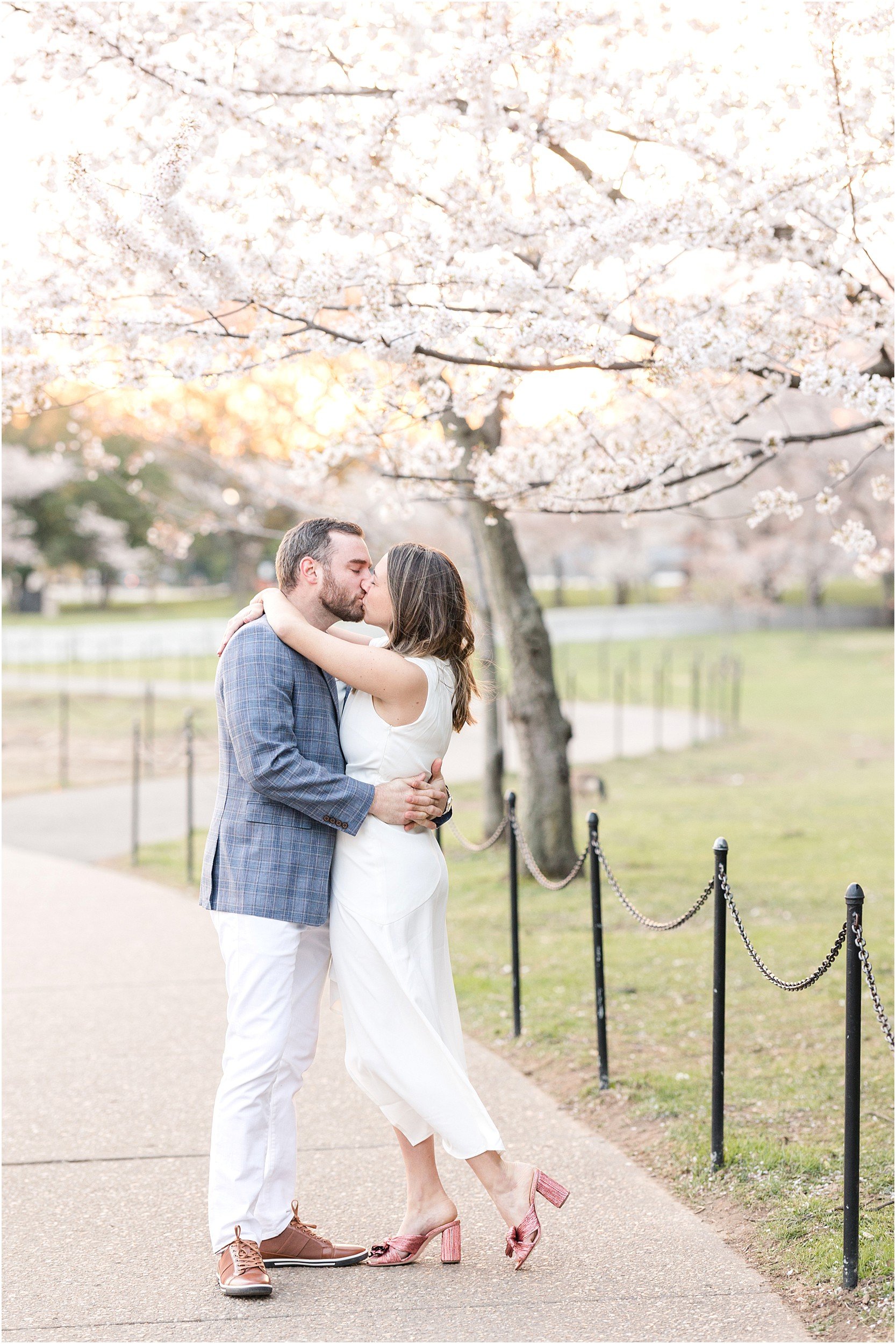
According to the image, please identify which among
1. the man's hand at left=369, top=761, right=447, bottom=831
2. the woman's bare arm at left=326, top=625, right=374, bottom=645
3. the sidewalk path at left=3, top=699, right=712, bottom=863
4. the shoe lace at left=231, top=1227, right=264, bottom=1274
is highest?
the woman's bare arm at left=326, top=625, right=374, bottom=645

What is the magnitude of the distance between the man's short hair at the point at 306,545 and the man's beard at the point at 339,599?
0.19 ft

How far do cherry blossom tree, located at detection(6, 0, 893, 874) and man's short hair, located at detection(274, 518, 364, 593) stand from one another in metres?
1.13

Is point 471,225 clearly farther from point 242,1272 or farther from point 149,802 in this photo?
point 149,802

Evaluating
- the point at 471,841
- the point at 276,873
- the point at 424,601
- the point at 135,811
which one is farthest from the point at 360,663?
the point at 471,841

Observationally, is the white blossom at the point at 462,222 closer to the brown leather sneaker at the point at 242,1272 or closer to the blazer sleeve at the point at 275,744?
the blazer sleeve at the point at 275,744

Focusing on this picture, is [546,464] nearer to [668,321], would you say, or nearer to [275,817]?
[668,321]

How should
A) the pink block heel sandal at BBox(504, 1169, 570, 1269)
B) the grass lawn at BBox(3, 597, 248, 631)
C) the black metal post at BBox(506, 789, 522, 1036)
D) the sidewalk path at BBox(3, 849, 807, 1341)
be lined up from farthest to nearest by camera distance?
the grass lawn at BBox(3, 597, 248, 631) → the black metal post at BBox(506, 789, 522, 1036) → the pink block heel sandal at BBox(504, 1169, 570, 1269) → the sidewalk path at BBox(3, 849, 807, 1341)

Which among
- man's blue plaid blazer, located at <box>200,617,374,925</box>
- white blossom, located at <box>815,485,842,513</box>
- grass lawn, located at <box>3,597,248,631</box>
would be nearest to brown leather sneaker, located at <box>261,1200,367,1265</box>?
man's blue plaid blazer, located at <box>200,617,374,925</box>

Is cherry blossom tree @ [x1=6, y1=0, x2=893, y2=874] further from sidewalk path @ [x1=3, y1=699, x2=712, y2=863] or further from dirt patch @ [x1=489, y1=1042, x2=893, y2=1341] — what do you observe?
sidewalk path @ [x1=3, y1=699, x2=712, y2=863]

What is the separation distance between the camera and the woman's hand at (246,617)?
3730mm

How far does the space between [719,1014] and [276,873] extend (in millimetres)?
1577

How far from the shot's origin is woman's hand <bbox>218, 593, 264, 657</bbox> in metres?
3.73

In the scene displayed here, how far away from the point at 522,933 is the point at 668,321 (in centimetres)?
432

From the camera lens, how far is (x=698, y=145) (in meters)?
5.27
